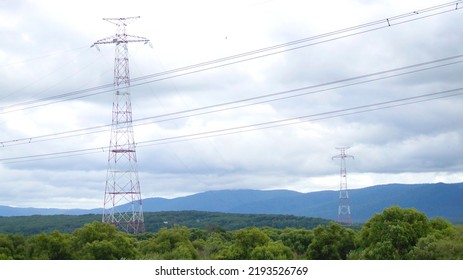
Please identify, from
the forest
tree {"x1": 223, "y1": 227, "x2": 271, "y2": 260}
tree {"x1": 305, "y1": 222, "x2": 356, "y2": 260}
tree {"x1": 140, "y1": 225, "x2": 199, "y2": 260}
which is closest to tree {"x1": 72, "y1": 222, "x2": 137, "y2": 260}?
the forest

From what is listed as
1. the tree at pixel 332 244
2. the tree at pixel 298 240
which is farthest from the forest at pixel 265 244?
the tree at pixel 298 240

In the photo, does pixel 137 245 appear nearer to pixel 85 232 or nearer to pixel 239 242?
pixel 85 232

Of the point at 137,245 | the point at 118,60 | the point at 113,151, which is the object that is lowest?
the point at 137,245

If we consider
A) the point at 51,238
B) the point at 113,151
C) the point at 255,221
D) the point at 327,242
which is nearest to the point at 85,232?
the point at 51,238

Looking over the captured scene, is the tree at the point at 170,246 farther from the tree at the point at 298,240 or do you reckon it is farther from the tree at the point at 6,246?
the tree at the point at 298,240

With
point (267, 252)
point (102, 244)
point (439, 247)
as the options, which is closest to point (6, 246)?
point (102, 244)

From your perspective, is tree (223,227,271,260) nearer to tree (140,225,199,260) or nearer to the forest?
the forest

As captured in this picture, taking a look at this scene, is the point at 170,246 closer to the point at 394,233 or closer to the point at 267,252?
the point at 267,252
